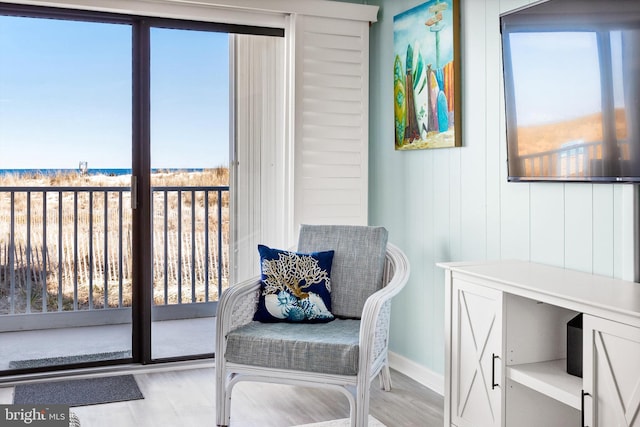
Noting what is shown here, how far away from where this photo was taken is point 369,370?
274 centimetres

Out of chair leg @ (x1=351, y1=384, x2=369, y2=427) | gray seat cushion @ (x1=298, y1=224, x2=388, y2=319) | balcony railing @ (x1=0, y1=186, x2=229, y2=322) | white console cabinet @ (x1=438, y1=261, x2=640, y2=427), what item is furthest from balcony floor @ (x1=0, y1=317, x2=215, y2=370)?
white console cabinet @ (x1=438, y1=261, x2=640, y2=427)

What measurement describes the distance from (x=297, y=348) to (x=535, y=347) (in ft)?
3.06

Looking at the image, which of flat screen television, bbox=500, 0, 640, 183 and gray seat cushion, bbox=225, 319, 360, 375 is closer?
flat screen television, bbox=500, 0, 640, 183

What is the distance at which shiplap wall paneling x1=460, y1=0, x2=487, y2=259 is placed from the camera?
3174 mm

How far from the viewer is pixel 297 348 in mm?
2789

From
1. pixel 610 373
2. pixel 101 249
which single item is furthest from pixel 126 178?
pixel 610 373

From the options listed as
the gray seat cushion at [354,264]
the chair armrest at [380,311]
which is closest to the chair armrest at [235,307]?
the gray seat cushion at [354,264]

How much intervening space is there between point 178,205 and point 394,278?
58.2 inches

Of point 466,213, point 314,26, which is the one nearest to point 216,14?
point 314,26

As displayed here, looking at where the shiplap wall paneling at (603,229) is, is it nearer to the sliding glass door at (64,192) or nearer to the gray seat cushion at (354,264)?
the gray seat cushion at (354,264)

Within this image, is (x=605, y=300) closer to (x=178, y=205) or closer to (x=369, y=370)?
(x=369, y=370)

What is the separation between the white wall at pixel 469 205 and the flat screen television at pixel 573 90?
→ 4.8 inches

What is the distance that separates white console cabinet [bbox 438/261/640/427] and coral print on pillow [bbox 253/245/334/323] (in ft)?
2.17

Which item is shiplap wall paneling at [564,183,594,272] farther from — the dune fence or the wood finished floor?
the dune fence
